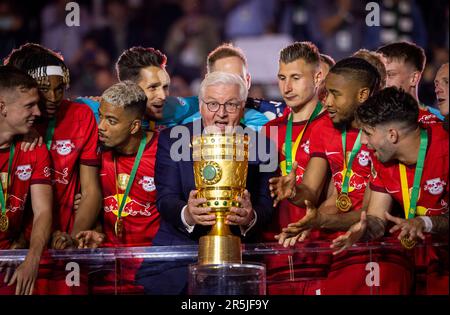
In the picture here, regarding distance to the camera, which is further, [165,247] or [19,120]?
[19,120]

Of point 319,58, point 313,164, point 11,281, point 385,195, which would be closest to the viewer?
point 11,281

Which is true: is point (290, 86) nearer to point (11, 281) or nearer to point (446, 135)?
point (446, 135)

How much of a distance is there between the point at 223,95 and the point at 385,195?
33.1 inches

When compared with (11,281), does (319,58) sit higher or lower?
higher

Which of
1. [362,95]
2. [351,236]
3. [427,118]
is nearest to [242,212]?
[351,236]

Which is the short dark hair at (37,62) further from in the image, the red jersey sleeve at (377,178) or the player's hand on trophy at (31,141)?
the red jersey sleeve at (377,178)

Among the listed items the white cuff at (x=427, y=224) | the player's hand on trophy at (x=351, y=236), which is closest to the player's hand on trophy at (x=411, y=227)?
the white cuff at (x=427, y=224)

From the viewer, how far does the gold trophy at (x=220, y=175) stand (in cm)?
378

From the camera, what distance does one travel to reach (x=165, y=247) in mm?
3963

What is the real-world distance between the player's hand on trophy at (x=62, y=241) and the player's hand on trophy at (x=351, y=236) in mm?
1232
